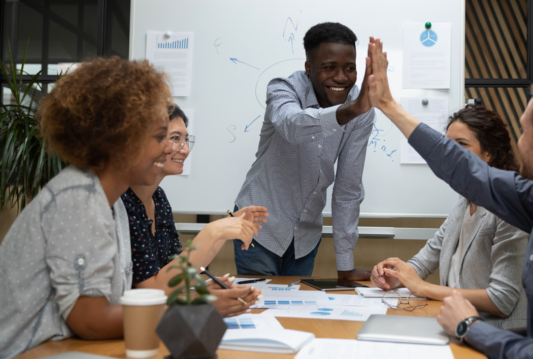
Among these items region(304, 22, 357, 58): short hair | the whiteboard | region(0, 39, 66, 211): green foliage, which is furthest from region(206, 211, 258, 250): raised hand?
region(0, 39, 66, 211): green foliage

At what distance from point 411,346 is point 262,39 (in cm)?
195

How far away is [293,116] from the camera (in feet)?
5.54

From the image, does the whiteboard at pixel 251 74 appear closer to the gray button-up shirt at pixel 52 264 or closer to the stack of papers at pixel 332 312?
the stack of papers at pixel 332 312

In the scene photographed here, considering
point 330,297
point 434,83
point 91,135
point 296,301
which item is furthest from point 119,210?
point 434,83

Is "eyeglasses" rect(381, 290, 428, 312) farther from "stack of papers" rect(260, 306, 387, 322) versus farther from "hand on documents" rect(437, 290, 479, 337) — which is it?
"hand on documents" rect(437, 290, 479, 337)

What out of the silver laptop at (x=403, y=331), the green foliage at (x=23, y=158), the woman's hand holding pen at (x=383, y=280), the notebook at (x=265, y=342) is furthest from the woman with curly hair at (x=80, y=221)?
the green foliage at (x=23, y=158)

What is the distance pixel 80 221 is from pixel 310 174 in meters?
1.25

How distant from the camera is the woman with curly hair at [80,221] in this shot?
0.91 metres

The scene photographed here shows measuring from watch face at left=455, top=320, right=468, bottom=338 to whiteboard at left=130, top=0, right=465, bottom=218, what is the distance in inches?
58.9

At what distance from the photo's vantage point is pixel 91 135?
99cm

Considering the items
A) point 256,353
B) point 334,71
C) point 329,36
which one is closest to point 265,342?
point 256,353

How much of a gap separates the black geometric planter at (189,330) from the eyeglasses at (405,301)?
0.78 m

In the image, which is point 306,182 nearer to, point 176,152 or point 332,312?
point 176,152

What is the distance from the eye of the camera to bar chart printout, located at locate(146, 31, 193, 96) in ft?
8.32
